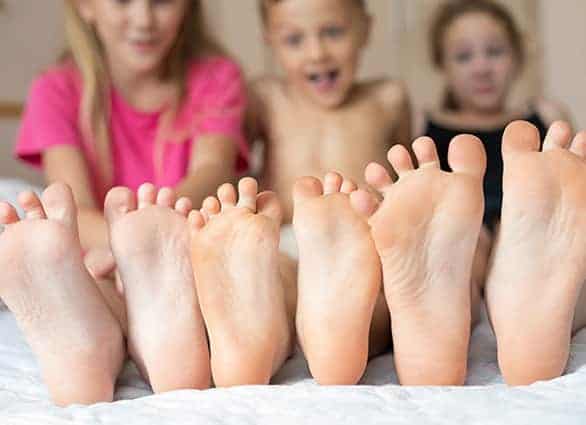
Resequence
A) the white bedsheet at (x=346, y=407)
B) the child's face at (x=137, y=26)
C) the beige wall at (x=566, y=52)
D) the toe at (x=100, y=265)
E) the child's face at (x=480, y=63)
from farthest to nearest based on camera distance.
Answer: the beige wall at (x=566, y=52) → the child's face at (x=480, y=63) → the child's face at (x=137, y=26) → the toe at (x=100, y=265) → the white bedsheet at (x=346, y=407)

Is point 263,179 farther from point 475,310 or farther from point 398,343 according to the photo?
point 398,343

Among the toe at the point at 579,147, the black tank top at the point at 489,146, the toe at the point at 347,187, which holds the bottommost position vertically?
the black tank top at the point at 489,146

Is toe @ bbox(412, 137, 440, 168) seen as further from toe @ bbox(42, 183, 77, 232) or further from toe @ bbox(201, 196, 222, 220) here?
toe @ bbox(42, 183, 77, 232)

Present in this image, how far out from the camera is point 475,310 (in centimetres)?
82

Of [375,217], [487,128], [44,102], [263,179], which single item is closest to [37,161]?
[44,102]

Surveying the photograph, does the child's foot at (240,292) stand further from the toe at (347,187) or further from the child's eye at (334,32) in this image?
the child's eye at (334,32)

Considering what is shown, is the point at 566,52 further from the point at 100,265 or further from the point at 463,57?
the point at 100,265

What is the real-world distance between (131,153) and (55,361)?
0.98 metres

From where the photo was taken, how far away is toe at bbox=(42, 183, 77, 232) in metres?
0.70

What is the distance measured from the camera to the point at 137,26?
1.50 m

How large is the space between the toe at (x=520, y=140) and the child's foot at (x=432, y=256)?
2cm

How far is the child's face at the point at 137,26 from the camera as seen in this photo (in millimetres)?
1514

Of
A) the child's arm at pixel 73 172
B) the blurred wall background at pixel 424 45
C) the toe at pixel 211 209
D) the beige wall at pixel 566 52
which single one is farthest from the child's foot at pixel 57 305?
the beige wall at pixel 566 52

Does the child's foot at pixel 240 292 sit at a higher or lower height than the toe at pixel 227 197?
lower
